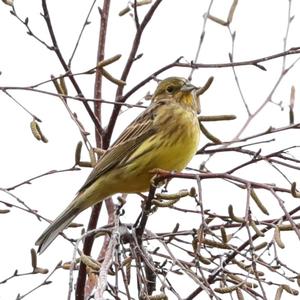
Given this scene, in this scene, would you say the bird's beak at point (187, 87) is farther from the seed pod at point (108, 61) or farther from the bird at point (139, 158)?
the seed pod at point (108, 61)

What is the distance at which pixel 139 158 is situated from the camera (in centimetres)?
564

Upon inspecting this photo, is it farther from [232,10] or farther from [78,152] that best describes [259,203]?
[232,10]

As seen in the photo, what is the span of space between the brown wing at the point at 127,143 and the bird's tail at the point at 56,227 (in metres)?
0.16

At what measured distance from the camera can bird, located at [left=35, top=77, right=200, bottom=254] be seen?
219 inches

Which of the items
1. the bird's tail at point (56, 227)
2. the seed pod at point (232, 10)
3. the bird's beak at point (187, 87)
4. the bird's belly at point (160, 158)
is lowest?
the bird's tail at point (56, 227)

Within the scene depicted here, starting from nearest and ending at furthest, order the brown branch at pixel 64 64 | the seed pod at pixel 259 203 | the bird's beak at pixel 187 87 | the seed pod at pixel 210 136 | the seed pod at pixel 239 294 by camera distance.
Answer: the seed pod at pixel 239 294 < the seed pod at pixel 259 203 < the brown branch at pixel 64 64 < the seed pod at pixel 210 136 < the bird's beak at pixel 187 87

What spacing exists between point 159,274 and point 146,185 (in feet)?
5.63

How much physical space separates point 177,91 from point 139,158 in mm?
854

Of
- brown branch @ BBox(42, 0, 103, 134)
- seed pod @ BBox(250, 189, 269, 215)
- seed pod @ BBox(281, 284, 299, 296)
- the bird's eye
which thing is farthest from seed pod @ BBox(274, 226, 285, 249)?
the bird's eye

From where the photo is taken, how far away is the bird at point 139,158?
5559mm

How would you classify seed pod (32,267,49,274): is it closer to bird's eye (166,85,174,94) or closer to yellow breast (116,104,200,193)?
yellow breast (116,104,200,193)

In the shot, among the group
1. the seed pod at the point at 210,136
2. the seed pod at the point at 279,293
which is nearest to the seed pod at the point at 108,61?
the seed pod at the point at 210,136

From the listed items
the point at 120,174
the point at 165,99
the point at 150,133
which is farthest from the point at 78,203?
the point at 165,99

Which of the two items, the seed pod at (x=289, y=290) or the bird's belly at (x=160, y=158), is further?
the bird's belly at (x=160, y=158)
